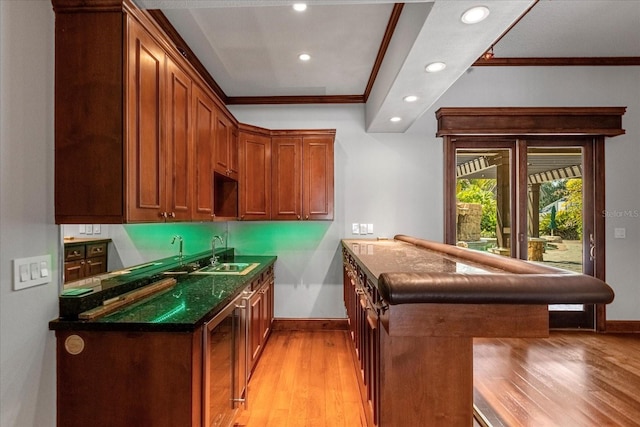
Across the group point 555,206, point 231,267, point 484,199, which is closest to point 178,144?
point 231,267

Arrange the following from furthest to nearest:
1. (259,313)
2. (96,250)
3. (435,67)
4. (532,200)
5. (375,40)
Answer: (532,200), (259,313), (375,40), (435,67), (96,250)

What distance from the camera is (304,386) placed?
254 cm

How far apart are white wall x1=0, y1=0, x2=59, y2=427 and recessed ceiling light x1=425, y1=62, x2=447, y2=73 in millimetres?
2127

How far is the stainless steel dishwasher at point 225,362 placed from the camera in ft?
4.90

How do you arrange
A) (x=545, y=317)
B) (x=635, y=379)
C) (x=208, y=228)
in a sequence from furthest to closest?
(x=208, y=228) < (x=635, y=379) < (x=545, y=317)

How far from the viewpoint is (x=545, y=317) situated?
47.9 inches

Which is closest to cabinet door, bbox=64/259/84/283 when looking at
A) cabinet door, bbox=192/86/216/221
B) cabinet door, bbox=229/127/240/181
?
cabinet door, bbox=192/86/216/221

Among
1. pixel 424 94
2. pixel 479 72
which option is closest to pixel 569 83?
pixel 479 72

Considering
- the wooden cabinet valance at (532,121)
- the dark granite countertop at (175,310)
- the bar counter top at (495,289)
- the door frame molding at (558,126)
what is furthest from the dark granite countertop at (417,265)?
the wooden cabinet valance at (532,121)

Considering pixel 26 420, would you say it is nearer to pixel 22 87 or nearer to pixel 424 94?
pixel 22 87

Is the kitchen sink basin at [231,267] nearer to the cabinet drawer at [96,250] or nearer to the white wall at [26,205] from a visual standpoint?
the cabinet drawer at [96,250]

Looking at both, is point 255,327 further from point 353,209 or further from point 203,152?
point 353,209

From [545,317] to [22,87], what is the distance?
2.25 meters

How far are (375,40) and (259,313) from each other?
2585mm
